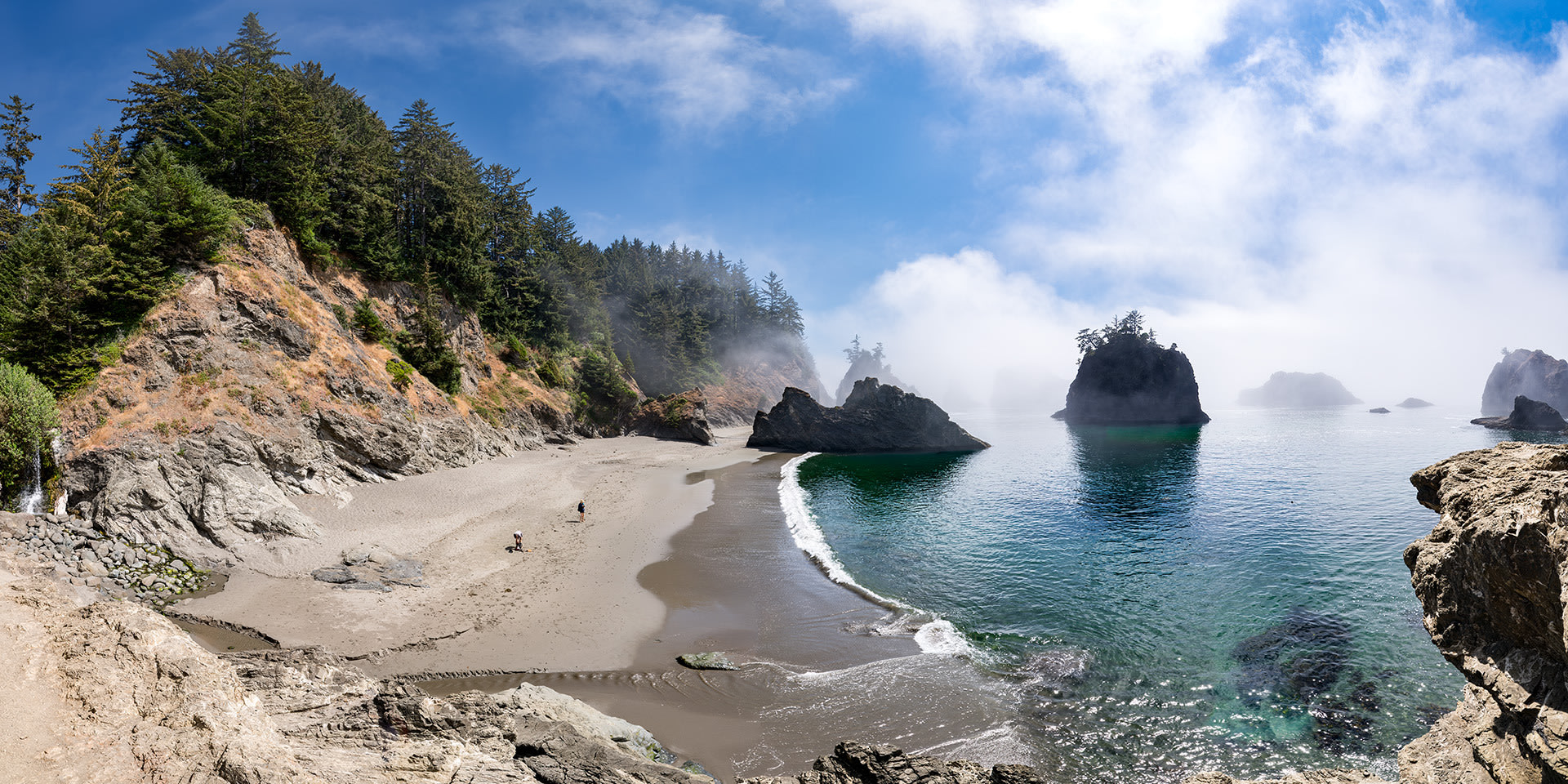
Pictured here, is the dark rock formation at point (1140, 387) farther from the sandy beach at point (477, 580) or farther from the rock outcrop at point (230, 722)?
the rock outcrop at point (230, 722)

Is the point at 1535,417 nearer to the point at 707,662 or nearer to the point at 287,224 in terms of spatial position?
the point at 707,662

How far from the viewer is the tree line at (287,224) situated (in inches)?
866

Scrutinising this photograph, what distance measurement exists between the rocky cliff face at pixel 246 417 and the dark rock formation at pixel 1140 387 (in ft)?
344

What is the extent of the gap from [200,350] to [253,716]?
83.4ft

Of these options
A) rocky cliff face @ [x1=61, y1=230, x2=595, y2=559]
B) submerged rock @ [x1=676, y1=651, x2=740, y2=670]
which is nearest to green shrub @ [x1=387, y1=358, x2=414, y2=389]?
rocky cliff face @ [x1=61, y1=230, x2=595, y2=559]

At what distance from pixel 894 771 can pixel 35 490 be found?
28.9 meters

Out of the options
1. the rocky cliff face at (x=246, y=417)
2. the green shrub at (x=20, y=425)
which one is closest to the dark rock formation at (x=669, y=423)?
the rocky cliff face at (x=246, y=417)

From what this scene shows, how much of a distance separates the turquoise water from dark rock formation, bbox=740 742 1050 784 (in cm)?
531

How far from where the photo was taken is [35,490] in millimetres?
18500

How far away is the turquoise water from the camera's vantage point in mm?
11820

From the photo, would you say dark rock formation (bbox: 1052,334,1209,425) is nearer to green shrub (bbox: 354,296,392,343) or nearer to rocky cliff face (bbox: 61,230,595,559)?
rocky cliff face (bbox: 61,230,595,559)

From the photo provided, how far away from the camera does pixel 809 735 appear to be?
38.9 ft

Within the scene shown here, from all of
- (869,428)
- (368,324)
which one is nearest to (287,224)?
(368,324)

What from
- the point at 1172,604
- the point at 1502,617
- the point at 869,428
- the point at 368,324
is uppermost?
the point at 368,324
